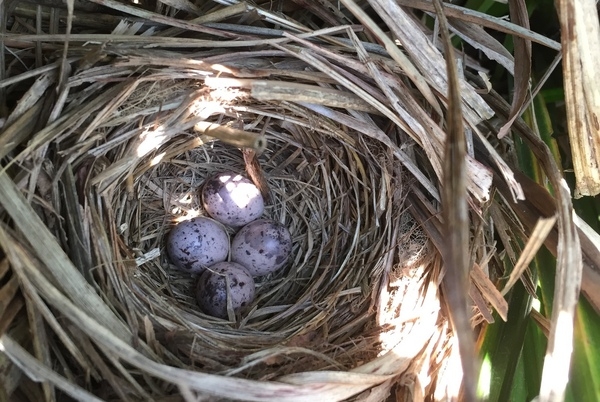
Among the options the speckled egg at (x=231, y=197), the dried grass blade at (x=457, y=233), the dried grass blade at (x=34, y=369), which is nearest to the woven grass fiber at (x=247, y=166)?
the dried grass blade at (x=34, y=369)

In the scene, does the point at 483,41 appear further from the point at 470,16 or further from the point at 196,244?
the point at 196,244

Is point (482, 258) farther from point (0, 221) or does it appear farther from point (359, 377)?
point (0, 221)

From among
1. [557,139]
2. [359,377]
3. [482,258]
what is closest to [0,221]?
[359,377]

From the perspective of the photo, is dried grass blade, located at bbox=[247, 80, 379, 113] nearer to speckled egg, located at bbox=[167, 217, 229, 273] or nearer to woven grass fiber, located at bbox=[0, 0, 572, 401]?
woven grass fiber, located at bbox=[0, 0, 572, 401]

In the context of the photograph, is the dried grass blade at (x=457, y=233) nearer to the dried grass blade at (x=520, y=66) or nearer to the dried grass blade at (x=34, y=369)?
the dried grass blade at (x=520, y=66)

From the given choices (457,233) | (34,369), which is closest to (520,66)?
(457,233)
